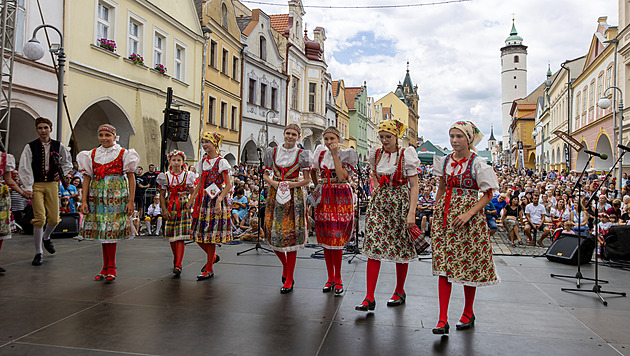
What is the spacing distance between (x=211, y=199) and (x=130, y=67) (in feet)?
42.8

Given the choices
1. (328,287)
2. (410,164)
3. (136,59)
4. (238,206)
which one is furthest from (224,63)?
(410,164)

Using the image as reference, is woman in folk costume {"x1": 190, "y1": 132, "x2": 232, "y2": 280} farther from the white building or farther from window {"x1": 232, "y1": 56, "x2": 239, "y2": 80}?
the white building

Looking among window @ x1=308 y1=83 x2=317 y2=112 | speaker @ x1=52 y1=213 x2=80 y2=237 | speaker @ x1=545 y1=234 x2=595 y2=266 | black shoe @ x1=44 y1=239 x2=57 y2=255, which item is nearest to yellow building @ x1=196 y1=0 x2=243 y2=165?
window @ x1=308 y1=83 x2=317 y2=112

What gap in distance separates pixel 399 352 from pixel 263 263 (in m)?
4.17

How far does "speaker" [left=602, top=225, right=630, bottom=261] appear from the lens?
321 inches

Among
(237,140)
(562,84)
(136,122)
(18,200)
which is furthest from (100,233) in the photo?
(562,84)

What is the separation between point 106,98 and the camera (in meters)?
15.9

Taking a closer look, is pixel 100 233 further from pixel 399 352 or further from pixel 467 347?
pixel 467 347

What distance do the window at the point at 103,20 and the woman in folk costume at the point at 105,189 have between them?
37.8ft

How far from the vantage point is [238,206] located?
12.9 metres

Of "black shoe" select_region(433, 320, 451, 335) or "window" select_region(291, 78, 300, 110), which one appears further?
"window" select_region(291, 78, 300, 110)

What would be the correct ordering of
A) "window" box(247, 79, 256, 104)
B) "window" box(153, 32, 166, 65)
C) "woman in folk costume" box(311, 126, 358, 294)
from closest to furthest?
"woman in folk costume" box(311, 126, 358, 294) < "window" box(153, 32, 166, 65) < "window" box(247, 79, 256, 104)

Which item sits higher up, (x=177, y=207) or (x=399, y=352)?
(x=177, y=207)

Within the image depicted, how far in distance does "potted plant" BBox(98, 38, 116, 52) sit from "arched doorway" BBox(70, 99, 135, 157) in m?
2.23
